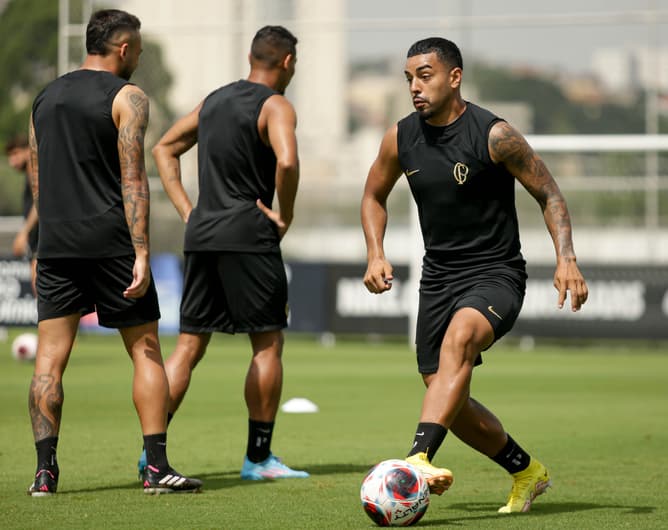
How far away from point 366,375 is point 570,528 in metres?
10.3

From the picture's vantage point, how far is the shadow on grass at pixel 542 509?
7.06m

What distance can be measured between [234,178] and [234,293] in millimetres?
660

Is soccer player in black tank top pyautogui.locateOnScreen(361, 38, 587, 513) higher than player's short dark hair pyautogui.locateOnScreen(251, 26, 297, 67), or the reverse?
player's short dark hair pyautogui.locateOnScreen(251, 26, 297, 67)

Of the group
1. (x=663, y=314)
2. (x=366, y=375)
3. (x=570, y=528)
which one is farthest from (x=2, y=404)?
(x=663, y=314)

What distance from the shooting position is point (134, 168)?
7.58 metres

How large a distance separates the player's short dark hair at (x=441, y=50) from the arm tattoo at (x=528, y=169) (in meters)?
0.40

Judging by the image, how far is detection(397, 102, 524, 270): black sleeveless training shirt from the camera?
729 centimetres

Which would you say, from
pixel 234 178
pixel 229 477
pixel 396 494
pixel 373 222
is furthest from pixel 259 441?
pixel 396 494

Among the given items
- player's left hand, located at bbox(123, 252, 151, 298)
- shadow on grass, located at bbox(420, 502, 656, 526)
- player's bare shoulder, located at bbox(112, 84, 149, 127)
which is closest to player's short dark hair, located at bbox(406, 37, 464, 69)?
player's bare shoulder, located at bbox(112, 84, 149, 127)

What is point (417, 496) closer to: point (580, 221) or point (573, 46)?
point (580, 221)

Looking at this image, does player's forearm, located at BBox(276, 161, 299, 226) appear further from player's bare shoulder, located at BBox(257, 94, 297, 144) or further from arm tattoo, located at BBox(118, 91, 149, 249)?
arm tattoo, located at BBox(118, 91, 149, 249)

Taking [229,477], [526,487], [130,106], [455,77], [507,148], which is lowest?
[229,477]

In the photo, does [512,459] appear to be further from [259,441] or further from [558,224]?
[259,441]

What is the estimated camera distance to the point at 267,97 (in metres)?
8.54
